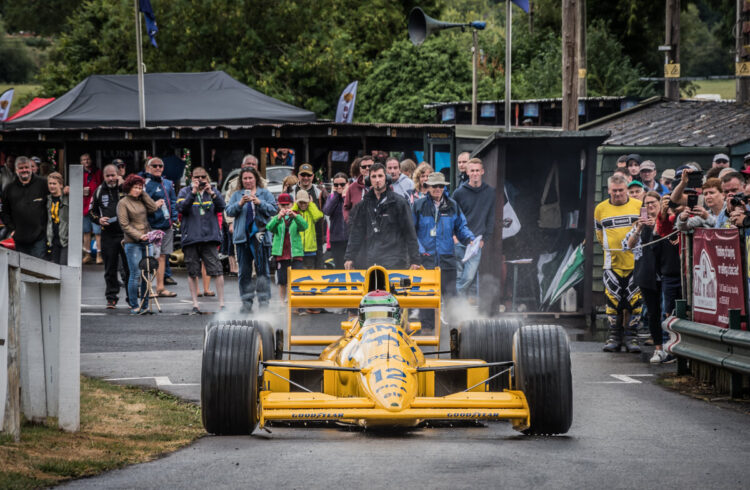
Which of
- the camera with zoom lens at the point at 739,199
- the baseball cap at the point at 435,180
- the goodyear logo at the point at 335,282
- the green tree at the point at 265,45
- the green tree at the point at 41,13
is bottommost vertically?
the goodyear logo at the point at 335,282

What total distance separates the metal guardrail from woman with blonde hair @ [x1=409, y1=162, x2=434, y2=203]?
460cm

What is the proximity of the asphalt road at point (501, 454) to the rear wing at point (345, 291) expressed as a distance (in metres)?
1.26

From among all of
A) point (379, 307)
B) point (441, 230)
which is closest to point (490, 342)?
point (379, 307)

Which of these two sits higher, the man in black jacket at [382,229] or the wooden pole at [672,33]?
the wooden pole at [672,33]

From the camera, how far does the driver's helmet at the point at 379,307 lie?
897 cm

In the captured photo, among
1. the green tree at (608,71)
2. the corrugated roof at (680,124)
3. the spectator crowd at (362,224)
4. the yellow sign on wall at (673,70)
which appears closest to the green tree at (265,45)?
the green tree at (608,71)

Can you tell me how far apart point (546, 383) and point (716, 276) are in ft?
12.8

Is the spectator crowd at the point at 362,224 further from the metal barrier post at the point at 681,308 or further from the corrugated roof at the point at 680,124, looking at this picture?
the corrugated roof at the point at 680,124

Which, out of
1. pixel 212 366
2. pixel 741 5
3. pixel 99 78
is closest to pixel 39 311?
pixel 212 366

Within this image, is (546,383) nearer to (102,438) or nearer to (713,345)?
(102,438)

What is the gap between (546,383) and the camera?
26.6 ft

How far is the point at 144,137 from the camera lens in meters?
28.3

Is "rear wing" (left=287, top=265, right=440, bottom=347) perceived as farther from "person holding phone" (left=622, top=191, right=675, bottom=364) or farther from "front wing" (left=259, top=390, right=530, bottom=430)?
"person holding phone" (left=622, top=191, right=675, bottom=364)

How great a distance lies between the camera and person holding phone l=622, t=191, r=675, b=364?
13344mm
